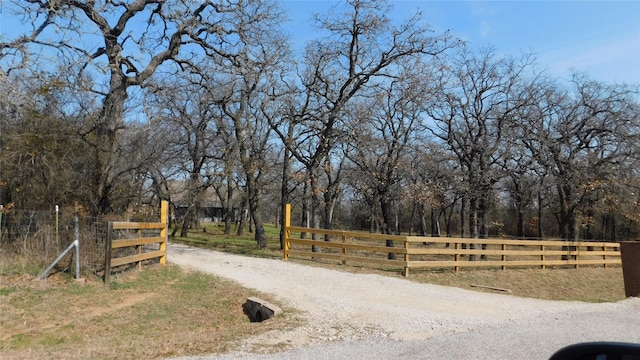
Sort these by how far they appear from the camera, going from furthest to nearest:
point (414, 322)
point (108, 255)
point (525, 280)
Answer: point (525, 280), point (108, 255), point (414, 322)

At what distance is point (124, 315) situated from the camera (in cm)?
912

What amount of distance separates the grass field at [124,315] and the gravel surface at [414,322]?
682 mm

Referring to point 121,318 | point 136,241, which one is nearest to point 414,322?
point 121,318

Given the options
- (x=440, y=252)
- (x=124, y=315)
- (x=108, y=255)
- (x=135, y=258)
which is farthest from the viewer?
(x=440, y=252)

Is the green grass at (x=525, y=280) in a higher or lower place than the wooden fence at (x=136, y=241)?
lower

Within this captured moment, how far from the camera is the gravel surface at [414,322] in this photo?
259 inches

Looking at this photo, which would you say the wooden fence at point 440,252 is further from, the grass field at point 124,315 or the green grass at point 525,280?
the grass field at point 124,315

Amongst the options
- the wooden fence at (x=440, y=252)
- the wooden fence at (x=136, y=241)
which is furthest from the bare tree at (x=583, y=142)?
the wooden fence at (x=136, y=241)

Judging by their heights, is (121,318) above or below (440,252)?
below

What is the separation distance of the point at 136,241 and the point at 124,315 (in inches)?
160

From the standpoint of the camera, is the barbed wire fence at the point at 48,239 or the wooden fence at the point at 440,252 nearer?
the barbed wire fence at the point at 48,239

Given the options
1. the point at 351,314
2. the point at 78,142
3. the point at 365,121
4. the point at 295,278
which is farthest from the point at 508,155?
the point at 78,142

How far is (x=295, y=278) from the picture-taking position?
13086mm

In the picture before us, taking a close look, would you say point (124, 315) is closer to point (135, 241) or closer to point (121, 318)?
point (121, 318)
